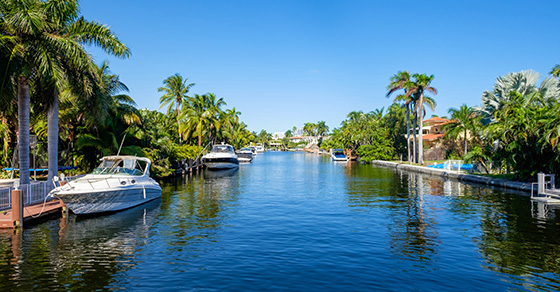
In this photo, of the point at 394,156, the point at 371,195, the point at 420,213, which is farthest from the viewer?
the point at 394,156

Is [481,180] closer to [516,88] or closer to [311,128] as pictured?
[516,88]

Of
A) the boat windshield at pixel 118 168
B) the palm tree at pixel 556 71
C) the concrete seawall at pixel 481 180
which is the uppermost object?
the palm tree at pixel 556 71

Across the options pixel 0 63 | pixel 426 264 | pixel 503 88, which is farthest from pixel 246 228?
pixel 503 88

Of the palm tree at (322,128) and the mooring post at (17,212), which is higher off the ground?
the palm tree at (322,128)

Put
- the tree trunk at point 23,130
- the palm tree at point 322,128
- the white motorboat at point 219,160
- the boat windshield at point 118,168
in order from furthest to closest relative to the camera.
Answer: the palm tree at point 322,128 < the white motorboat at point 219,160 < the boat windshield at point 118,168 < the tree trunk at point 23,130

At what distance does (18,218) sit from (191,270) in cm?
846

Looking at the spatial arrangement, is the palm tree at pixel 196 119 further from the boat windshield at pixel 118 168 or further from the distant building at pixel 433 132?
the distant building at pixel 433 132

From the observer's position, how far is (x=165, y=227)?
15.3 metres

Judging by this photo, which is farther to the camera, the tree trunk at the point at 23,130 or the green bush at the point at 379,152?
the green bush at the point at 379,152

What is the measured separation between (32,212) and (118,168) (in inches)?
180

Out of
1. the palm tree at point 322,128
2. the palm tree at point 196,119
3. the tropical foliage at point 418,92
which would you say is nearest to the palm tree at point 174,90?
the palm tree at point 196,119

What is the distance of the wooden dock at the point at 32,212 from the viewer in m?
13.9

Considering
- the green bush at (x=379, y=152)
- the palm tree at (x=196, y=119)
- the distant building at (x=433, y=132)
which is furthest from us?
the green bush at (x=379, y=152)

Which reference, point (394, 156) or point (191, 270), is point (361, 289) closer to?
point (191, 270)
